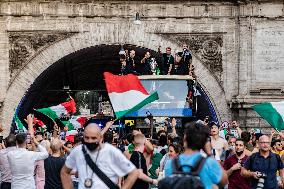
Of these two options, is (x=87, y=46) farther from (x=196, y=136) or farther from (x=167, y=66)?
(x=196, y=136)

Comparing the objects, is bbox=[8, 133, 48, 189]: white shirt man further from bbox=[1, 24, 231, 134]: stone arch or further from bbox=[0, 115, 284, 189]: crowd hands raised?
bbox=[1, 24, 231, 134]: stone arch

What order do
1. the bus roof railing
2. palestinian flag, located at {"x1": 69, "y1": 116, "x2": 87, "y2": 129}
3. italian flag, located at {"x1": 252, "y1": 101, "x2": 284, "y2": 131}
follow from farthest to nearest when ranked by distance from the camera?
1. palestinian flag, located at {"x1": 69, "y1": 116, "x2": 87, "y2": 129}
2. the bus roof railing
3. italian flag, located at {"x1": 252, "y1": 101, "x2": 284, "y2": 131}

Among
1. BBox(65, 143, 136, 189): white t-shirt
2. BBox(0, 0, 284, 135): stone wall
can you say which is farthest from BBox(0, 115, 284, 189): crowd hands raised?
BBox(0, 0, 284, 135): stone wall

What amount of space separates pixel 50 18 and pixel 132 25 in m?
3.05

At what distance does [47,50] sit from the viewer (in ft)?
111

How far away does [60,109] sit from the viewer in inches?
1136

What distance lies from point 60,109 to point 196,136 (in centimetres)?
2021

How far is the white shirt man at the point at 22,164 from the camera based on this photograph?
13.3 metres

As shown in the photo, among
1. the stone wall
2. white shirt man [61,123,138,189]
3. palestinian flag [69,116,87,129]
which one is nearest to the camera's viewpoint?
white shirt man [61,123,138,189]

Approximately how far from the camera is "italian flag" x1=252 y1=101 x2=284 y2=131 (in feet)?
59.5

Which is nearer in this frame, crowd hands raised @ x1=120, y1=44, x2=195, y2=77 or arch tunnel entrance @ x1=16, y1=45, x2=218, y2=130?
crowd hands raised @ x1=120, y1=44, x2=195, y2=77

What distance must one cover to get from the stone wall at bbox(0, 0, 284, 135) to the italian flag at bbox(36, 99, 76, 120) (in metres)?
4.90

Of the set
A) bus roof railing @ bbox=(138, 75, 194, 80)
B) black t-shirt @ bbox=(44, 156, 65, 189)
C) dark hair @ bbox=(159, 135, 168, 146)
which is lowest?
black t-shirt @ bbox=(44, 156, 65, 189)

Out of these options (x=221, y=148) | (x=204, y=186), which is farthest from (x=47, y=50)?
(x=204, y=186)
